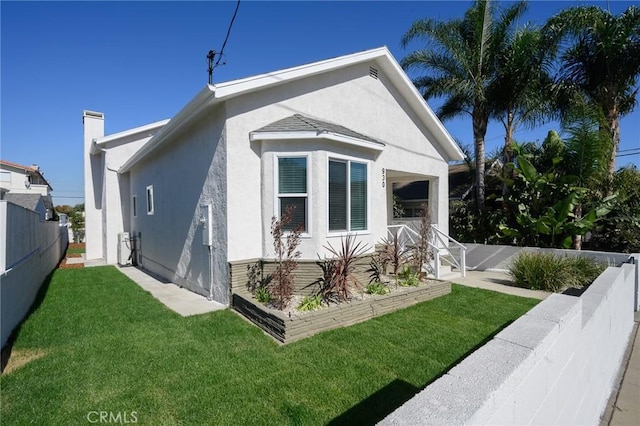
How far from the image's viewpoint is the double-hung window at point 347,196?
8172mm

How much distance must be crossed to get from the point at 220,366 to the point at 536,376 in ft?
13.5

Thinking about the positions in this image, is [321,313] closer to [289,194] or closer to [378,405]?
[378,405]

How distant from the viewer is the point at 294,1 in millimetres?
9766

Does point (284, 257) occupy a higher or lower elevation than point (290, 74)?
lower

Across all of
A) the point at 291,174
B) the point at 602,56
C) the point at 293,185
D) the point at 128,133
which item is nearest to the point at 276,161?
the point at 291,174

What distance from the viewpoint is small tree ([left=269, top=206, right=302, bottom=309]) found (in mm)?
6926

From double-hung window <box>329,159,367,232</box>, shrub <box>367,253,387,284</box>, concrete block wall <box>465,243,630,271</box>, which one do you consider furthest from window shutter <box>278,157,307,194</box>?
concrete block wall <box>465,243,630,271</box>

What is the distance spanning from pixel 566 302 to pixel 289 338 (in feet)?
13.6

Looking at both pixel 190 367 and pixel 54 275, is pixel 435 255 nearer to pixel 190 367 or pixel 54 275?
pixel 190 367

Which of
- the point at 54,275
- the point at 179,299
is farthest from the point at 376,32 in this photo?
the point at 54,275

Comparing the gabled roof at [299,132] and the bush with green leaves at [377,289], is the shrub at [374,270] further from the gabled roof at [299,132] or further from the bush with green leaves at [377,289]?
the gabled roof at [299,132]

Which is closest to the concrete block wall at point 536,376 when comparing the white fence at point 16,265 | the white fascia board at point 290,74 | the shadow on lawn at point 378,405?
the shadow on lawn at point 378,405

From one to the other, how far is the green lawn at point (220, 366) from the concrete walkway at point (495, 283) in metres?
2.04

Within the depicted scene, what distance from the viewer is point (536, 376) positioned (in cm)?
225
